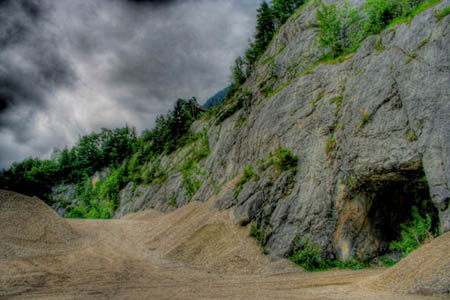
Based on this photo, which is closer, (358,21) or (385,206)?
(385,206)

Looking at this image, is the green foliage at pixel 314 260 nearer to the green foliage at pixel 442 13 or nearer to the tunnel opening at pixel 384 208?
the tunnel opening at pixel 384 208

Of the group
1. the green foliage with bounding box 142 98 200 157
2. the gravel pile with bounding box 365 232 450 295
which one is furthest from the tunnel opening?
the green foliage with bounding box 142 98 200 157

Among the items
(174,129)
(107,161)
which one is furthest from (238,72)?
(107,161)

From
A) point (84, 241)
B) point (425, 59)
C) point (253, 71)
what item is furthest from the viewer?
point (253, 71)

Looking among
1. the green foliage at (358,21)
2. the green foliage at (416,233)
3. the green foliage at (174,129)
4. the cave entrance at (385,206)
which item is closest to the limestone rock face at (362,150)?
the cave entrance at (385,206)

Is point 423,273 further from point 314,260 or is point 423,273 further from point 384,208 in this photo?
point 384,208

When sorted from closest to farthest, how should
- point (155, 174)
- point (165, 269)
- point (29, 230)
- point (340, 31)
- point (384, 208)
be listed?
1. point (165, 269)
2. point (384, 208)
3. point (29, 230)
4. point (340, 31)
5. point (155, 174)

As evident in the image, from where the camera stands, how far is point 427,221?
8148 mm

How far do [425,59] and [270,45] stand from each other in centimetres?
2159

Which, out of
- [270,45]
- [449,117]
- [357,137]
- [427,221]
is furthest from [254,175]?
[270,45]

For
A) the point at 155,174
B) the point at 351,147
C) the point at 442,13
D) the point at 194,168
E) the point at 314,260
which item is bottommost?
the point at 314,260

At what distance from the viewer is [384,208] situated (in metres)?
9.73

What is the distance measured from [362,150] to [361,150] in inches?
1.7

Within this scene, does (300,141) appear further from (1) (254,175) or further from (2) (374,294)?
(2) (374,294)
